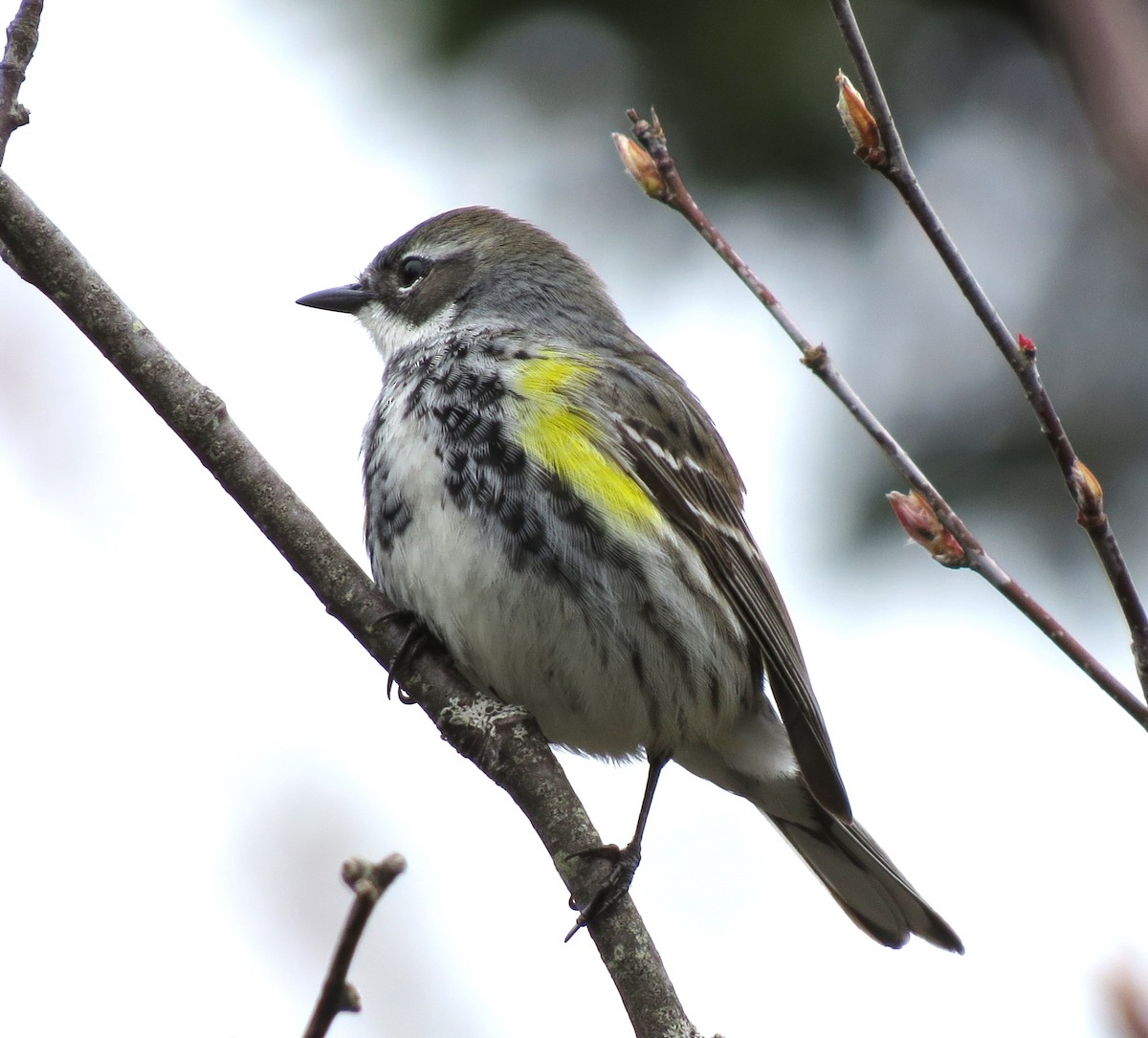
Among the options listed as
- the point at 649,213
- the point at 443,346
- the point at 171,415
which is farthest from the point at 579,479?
the point at 649,213

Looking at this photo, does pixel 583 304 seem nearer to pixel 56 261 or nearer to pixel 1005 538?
pixel 1005 538

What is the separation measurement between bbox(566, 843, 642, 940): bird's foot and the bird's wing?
4.62ft

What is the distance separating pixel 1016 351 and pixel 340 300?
4311 mm

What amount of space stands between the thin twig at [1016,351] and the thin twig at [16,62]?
2095mm

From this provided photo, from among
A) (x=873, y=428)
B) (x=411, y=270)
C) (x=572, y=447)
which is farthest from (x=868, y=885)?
(x=873, y=428)

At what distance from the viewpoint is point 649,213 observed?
781 centimetres

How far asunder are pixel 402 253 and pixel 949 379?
263cm

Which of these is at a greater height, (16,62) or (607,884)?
(16,62)

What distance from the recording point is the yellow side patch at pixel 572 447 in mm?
4852

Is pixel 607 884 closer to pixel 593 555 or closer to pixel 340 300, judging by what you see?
pixel 593 555

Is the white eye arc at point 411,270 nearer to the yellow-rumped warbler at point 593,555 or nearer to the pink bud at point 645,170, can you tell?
the yellow-rumped warbler at point 593,555

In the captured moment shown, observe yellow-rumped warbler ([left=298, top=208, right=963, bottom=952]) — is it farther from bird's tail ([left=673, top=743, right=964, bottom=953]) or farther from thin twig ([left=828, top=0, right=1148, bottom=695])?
thin twig ([left=828, top=0, right=1148, bottom=695])

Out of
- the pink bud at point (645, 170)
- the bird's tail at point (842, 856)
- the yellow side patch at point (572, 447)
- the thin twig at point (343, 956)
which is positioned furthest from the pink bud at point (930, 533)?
the bird's tail at point (842, 856)

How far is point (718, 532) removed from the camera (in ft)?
18.1
